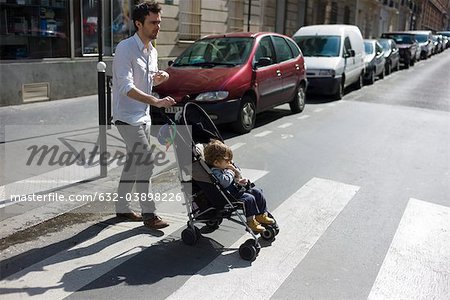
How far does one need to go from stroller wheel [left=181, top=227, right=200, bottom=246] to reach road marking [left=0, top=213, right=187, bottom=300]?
252 mm

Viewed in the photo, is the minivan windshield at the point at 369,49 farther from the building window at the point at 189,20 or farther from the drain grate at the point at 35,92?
the drain grate at the point at 35,92

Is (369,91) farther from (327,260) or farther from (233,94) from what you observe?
(327,260)

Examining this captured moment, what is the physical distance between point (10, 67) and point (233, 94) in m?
4.77

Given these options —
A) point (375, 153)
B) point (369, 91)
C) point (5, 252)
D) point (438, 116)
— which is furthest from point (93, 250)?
point (369, 91)

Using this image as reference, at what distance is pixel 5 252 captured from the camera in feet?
12.2

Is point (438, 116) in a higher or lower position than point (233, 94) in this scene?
lower

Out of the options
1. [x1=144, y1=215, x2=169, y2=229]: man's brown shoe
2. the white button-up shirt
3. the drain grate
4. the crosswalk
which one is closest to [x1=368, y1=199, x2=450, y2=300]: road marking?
the crosswalk

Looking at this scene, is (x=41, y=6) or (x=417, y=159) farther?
(x=41, y=6)

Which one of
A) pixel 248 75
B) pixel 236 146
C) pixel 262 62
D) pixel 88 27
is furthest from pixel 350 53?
pixel 236 146

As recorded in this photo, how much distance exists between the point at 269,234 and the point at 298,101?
692 cm

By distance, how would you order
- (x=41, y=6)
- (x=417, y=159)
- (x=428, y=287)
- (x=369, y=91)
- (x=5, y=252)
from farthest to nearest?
(x=369, y=91), (x=41, y=6), (x=417, y=159), (x=5, y=252), (x=428, y=287)

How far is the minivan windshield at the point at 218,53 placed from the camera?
8445 millimetres

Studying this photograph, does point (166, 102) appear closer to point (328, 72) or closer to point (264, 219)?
point (264, 219)

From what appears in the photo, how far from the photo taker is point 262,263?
3680mm
